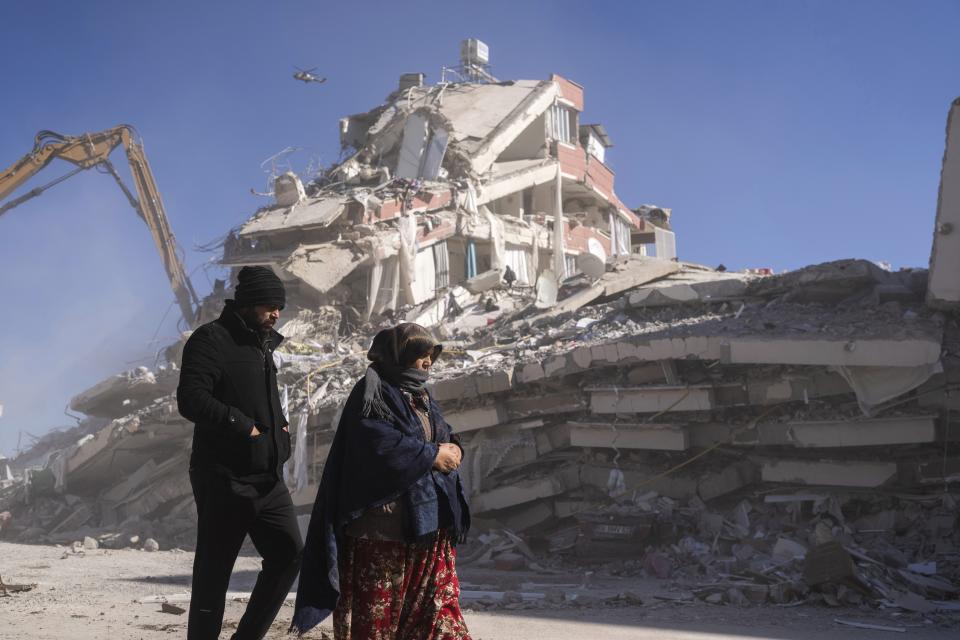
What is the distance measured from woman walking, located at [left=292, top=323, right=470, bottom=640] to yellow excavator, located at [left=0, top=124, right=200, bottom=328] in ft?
63.1

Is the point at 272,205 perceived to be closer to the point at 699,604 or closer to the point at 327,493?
the point at 699,604

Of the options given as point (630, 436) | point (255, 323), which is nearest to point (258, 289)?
point (255, 323)

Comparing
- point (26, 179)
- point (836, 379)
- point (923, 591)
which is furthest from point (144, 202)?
point (923, 591)

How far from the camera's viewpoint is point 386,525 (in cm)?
375

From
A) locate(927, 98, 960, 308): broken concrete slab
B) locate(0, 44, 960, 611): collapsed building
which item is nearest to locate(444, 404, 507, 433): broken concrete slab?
locate(0, 44, 960, 611): collapsed building

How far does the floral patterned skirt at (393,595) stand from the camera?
3.75 m

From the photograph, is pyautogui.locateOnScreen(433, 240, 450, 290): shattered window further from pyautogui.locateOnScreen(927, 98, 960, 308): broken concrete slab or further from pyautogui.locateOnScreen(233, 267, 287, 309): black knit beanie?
pyautogui.locateOnScreen(233, 267, 287, 309): black knit beanie

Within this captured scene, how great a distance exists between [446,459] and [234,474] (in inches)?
32.3

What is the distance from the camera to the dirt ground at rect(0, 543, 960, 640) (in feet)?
17.5

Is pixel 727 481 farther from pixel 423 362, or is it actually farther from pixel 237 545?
pixel 237 545

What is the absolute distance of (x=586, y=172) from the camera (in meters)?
26.6

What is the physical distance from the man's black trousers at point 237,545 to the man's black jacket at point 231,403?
73mm

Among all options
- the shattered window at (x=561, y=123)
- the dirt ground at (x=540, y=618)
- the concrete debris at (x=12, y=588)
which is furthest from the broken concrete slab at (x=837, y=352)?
the shattered window at (x=561, y=123)

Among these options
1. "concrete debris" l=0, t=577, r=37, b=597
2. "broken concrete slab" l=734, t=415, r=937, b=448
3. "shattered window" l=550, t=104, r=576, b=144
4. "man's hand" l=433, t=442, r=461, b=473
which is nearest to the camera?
"man's hand" l=433, t=442, r=461, b=473
